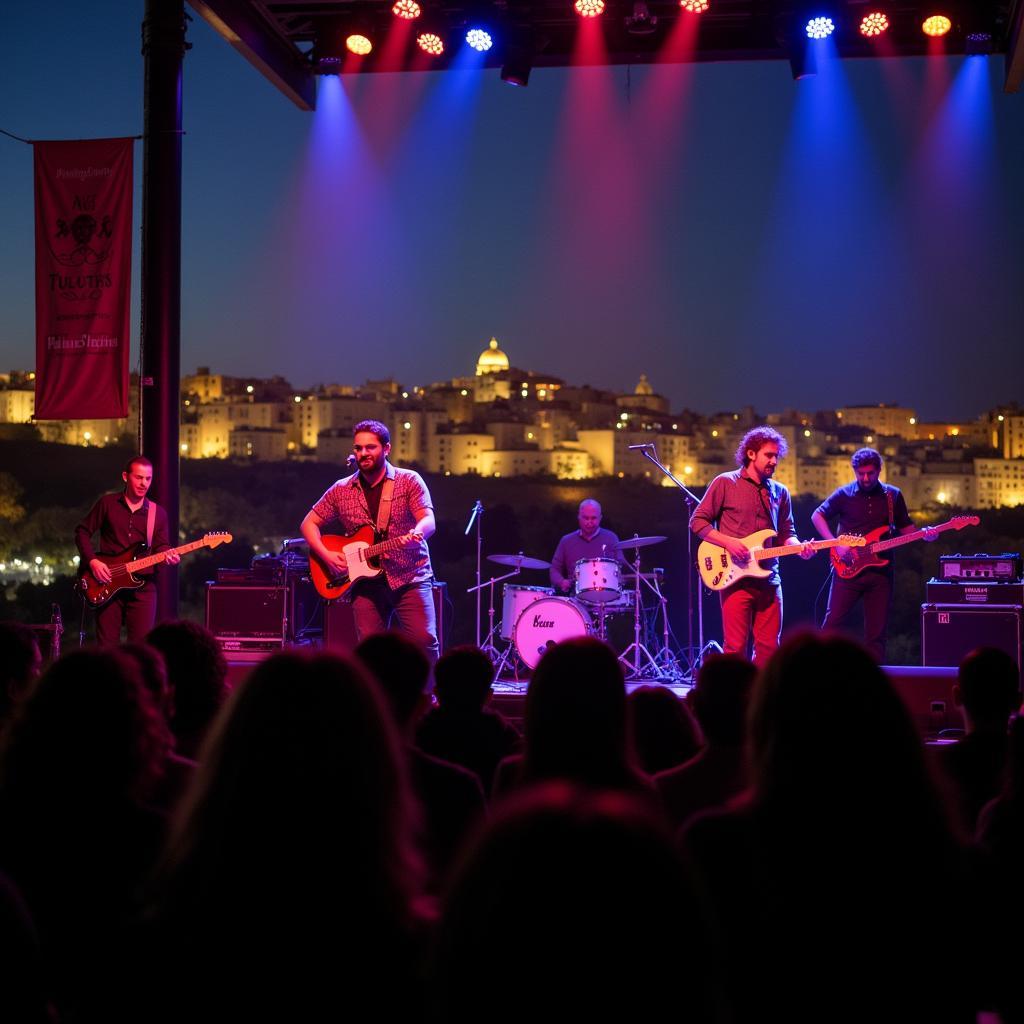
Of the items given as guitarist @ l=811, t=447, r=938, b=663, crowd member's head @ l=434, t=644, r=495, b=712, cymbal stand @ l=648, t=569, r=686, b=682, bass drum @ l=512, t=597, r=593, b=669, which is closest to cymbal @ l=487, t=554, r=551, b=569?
bass drum @ l=512, t=597, r=593, b=669

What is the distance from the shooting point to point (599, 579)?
10875mm

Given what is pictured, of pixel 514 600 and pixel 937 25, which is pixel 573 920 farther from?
pixel 514 600

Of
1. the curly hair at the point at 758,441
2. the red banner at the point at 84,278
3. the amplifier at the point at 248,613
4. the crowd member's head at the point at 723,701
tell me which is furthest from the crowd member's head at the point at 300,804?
the amplifier at the point at 248,613

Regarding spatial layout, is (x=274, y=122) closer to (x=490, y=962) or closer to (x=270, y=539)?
(x=270, y=539)

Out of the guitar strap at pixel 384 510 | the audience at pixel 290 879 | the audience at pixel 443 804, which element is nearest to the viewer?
the audience at pixel 290 879

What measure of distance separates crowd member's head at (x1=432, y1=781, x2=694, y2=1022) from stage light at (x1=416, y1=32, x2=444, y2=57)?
31.4 feet

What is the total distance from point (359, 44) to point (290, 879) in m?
9.47

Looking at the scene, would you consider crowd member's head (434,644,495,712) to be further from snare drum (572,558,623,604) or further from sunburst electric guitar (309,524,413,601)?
snare drum (572,558,623,604)

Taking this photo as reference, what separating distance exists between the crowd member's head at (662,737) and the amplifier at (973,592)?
237 inches

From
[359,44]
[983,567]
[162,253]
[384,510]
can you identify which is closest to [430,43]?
[359,44]

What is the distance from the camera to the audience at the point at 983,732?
12.2 feet

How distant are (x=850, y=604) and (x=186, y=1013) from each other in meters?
8.73

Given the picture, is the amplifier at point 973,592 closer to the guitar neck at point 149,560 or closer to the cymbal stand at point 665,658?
the cymbal stand at point 665,658

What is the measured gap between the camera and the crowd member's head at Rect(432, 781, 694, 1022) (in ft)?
3.66
